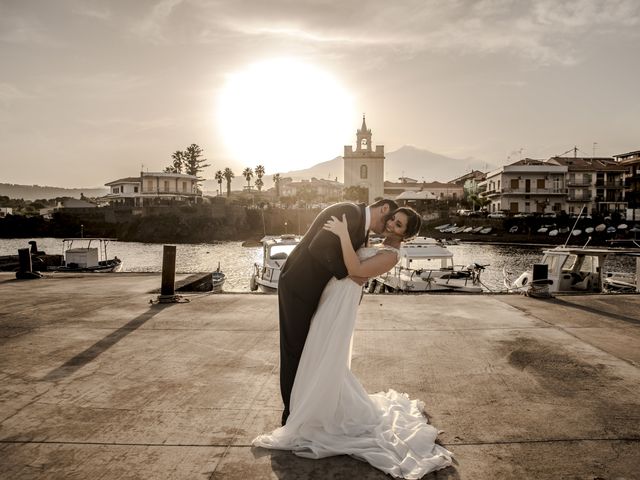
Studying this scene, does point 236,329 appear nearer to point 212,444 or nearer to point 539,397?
point 212,444

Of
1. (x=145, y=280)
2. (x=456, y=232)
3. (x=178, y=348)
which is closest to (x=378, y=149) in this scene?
(x=456, y=232)

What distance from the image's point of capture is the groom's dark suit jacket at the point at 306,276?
383 cm

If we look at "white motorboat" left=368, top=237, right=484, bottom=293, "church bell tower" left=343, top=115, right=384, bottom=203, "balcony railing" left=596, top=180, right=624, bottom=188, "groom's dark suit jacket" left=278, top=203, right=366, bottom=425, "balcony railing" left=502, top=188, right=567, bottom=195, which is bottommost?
"white motorboat" left=368, top=237, right=484, bottom=293

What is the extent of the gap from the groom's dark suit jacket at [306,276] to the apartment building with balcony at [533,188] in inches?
3623

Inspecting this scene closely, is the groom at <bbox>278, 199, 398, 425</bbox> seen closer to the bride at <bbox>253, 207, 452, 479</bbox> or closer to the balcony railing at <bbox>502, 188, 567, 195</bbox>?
the bride at <bbox>253, 207, 452, 479</bbox>

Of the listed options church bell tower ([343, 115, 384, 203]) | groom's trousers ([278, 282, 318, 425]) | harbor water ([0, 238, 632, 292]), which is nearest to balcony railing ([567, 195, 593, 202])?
harbor water ([0, 238, 632, 292])

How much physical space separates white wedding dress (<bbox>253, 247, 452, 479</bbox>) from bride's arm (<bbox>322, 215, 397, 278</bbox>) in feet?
0.32

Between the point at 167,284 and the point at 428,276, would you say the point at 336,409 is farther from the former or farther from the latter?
the point at 428,276

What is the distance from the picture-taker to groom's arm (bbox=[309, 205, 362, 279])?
12.5 feet

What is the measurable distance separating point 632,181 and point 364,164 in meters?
53.3

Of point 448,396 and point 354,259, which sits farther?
point 448,396

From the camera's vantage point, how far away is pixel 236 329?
26.0ft

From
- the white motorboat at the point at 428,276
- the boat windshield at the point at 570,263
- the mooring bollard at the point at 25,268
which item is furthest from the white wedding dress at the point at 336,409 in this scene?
the boat windshield at the point at 570,263

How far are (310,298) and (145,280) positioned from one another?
11556mm
